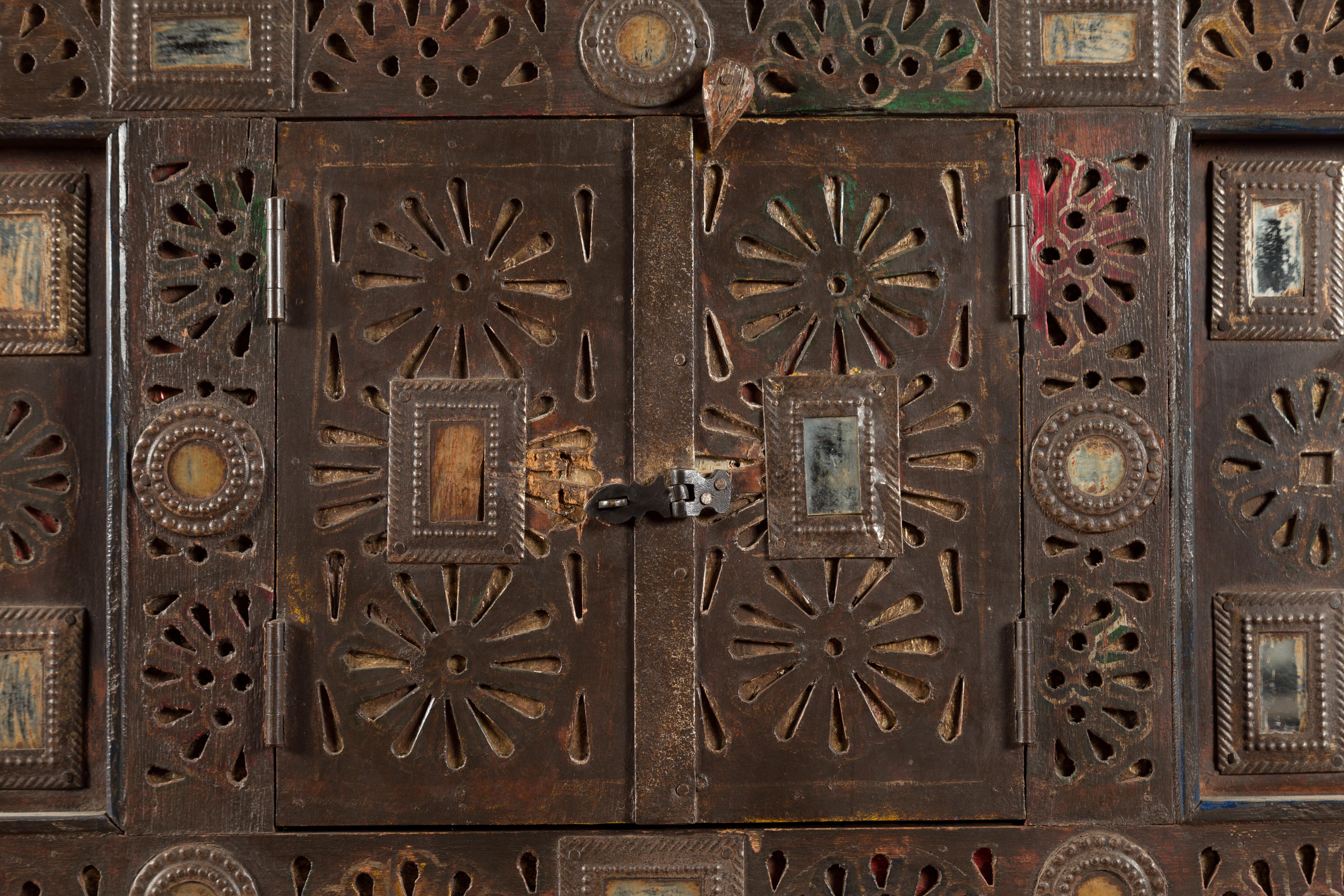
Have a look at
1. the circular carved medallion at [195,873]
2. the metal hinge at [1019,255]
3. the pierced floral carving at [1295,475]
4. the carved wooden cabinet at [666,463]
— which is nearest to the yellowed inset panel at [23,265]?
the carved wooden cabinet at [666,463]

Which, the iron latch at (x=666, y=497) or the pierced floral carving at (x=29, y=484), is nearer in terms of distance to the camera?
the iron latch at (x=666, y=497)

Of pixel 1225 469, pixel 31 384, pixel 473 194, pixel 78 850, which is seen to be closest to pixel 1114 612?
pixel 1225 469

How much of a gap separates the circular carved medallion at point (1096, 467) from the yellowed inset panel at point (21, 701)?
2165 millimetres

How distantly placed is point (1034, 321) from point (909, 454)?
0.39 m

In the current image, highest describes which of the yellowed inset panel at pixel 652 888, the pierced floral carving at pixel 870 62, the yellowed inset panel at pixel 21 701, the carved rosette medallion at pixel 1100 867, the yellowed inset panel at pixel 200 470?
the pierced floral carving at pixel 870 62

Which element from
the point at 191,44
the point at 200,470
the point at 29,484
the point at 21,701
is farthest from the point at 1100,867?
the point at 191,44

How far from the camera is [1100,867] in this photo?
1939mm

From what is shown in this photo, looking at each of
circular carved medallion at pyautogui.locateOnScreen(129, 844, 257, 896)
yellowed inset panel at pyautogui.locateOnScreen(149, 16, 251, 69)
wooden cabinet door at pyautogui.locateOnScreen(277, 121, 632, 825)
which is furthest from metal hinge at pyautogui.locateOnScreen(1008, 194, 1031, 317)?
circular carved medallion at pyautogui.locateOnScreen(129, 844, 257, 896)

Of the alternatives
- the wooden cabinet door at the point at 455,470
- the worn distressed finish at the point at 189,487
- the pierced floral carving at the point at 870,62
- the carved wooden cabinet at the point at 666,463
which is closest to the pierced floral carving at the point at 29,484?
the carved wooden cabinet at the point at 666,463

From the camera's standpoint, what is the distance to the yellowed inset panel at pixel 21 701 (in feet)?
6.49

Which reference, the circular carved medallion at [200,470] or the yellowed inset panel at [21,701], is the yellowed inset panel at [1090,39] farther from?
the yellowed inset panel at [21,701]

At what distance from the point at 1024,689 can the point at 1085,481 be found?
46cm

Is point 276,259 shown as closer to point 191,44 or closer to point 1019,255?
point 191,44

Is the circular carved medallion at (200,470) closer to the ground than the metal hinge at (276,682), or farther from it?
farther from it
